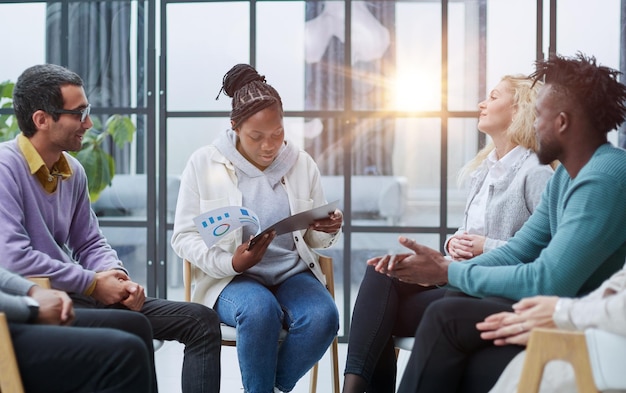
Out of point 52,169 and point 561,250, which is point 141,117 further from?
point 561,250

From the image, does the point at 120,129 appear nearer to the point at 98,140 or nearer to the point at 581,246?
the point at 98,140

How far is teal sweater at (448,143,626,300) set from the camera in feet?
6.24

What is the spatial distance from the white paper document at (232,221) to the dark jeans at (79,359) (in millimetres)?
594

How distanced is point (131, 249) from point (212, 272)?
178 cm

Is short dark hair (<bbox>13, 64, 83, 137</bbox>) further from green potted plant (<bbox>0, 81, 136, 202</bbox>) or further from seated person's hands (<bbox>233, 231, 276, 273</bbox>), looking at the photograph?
green potted plant (<bbox>0, 81, 136, 202</bbox>)

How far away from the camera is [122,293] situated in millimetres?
2434

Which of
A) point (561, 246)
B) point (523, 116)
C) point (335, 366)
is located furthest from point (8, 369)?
point (523, 116)

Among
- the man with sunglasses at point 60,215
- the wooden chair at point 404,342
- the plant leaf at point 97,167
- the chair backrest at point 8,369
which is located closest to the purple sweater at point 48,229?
the man with sunglasses at point 60,215

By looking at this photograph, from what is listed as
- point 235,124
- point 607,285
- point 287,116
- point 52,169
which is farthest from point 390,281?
point 287,116

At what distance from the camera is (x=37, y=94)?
2.46 metres

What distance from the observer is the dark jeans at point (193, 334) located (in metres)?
2.47

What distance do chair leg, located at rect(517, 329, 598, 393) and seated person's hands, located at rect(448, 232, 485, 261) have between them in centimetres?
103

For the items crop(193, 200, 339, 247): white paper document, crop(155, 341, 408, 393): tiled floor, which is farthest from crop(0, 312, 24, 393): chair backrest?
crop(155, 341, 408, 393): tiled floor

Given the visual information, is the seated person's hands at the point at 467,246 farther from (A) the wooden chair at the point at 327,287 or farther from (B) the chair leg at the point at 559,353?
(B) the chair leg at the point at 559,353
